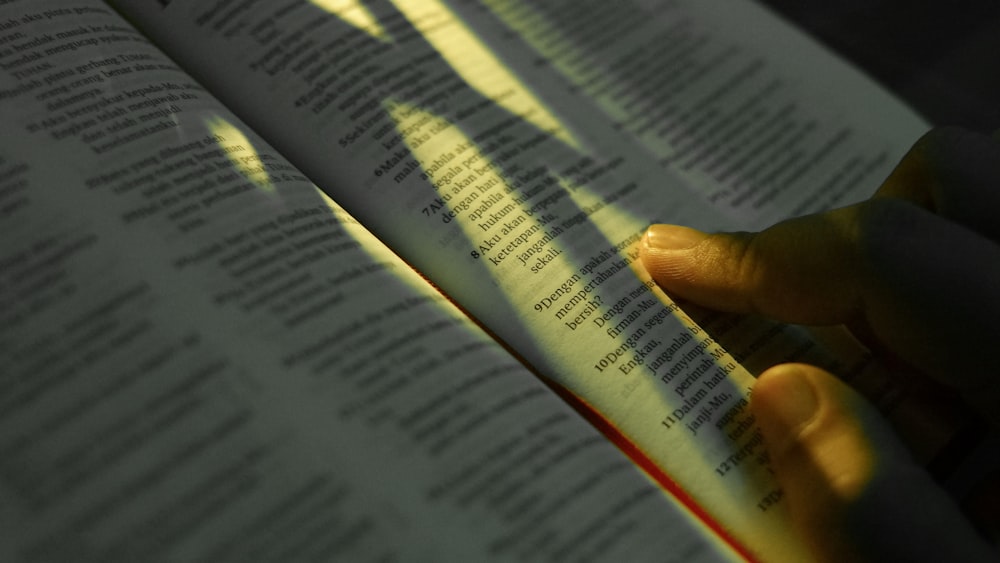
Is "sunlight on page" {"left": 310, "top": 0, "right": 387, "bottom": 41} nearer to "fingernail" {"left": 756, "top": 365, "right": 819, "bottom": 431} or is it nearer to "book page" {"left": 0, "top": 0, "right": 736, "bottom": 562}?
"book page" {"left": 0, "top": 0, "right": 736, "bottom": 562}

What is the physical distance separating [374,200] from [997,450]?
1.40 feet

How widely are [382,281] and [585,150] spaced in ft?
0.65

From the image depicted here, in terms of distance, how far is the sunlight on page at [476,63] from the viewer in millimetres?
530

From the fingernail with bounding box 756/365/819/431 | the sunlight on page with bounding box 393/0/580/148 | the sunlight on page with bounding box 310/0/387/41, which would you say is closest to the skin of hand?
the fingernail with bounding box 756/365/819/431

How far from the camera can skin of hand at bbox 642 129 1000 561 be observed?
13.4 inches

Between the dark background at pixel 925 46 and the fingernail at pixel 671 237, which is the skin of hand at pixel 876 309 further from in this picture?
the dark background at pixel 925 46

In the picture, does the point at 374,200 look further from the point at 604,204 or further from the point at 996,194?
the point at 996,194

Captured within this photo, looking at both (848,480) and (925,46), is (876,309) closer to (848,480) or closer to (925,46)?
(848,480)

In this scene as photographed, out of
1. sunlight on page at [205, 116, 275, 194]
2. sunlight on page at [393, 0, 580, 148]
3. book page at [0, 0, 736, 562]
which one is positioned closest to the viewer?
book page at [0, 0, 736, 562]

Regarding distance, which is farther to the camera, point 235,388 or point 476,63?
point 476,63

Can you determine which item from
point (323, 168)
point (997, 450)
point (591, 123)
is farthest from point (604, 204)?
point (997, 450)

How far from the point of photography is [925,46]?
64 cm

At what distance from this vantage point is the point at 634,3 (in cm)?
63

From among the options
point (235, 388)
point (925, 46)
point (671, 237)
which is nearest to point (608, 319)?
point (671, 237)
